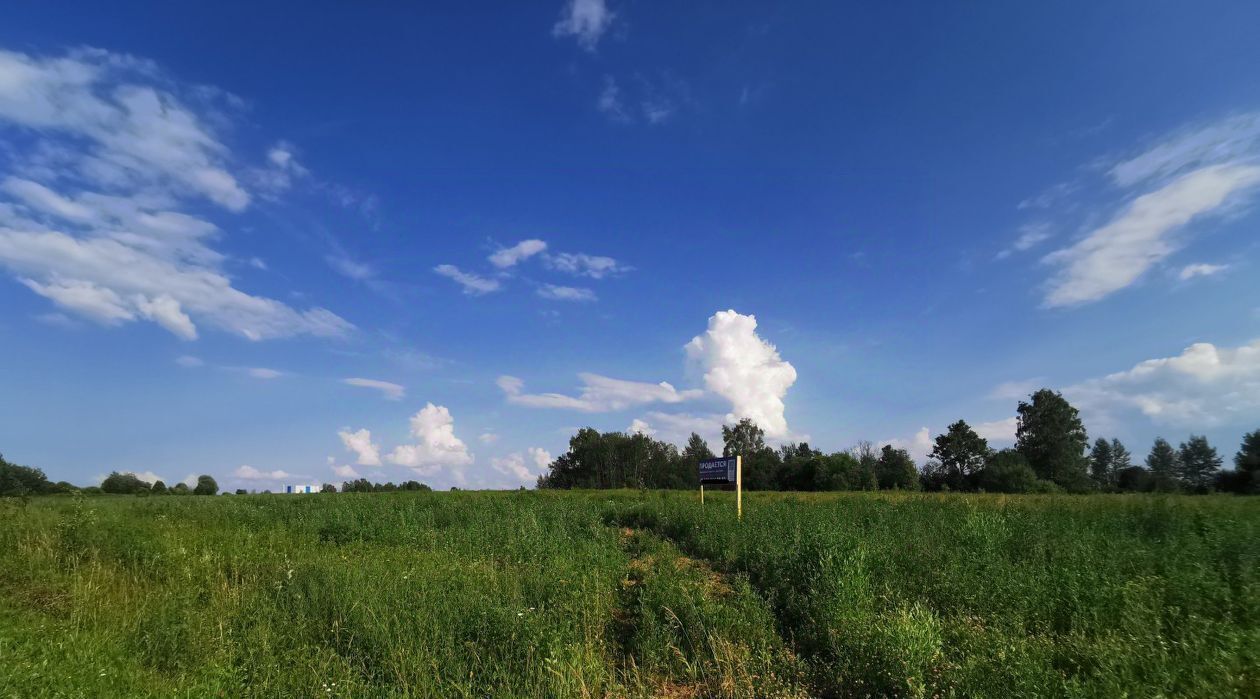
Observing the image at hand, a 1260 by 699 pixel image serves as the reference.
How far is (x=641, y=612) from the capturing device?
8.98 metres

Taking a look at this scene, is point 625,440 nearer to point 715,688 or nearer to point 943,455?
point 943,455

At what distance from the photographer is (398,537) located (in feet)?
48.0

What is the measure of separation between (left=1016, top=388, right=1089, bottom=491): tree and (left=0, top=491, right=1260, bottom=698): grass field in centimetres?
6691

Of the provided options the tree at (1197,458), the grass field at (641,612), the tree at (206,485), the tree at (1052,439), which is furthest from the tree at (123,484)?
the tree at (1197,458)

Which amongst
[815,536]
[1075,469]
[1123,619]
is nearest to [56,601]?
[815,536]

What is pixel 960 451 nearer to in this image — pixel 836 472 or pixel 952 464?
pixel 952 464

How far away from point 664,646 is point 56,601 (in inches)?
393

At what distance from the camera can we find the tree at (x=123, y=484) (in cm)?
3837

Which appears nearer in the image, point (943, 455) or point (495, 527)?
point (495, 527)

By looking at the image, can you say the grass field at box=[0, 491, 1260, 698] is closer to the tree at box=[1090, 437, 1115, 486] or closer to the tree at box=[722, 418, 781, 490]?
the tree at box=[722, 418, 781, 490]

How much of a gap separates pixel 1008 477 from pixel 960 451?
22.7m

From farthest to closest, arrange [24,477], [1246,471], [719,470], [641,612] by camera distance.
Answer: [1246,471], [24,477], [719,470], [641,612]

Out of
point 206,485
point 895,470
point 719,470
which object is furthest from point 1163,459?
point 206,485

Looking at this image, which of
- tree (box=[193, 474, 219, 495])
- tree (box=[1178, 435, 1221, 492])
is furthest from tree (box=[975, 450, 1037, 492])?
tree (box=[193, 474, 219, 495])
